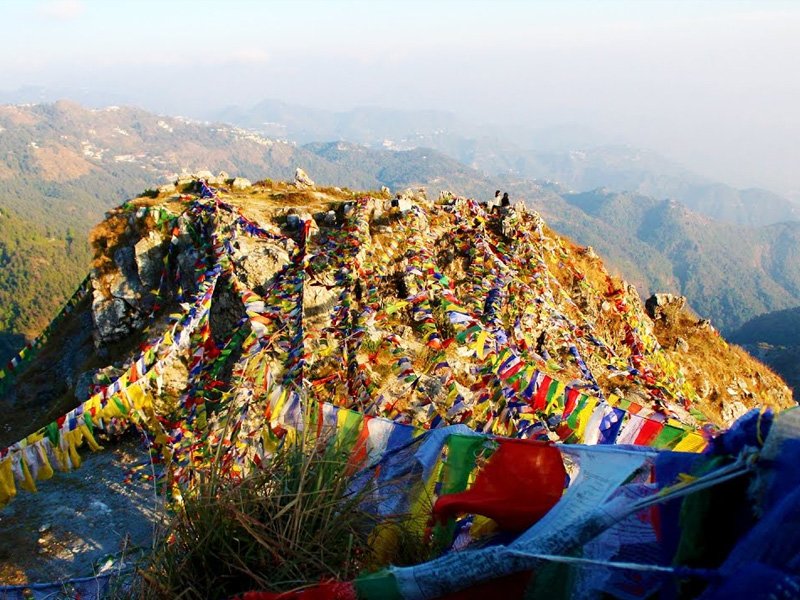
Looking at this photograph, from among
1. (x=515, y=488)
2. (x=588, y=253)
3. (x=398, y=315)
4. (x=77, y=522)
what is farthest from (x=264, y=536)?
(x=588, y=253)

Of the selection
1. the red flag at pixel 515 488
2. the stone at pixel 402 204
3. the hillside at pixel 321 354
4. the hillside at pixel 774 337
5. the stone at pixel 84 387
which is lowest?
the hillside at pixel 774 337

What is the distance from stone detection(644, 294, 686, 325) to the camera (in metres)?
20.5

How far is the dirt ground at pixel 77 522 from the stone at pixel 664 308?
18.2 m

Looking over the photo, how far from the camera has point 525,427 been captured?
7.63 meters

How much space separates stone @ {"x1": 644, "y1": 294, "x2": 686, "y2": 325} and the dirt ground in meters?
18.2

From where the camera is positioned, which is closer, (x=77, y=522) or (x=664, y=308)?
(x=77, y=522)

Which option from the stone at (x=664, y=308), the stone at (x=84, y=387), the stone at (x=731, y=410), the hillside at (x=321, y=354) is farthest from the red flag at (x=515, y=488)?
the stone at (x=664, y=308)

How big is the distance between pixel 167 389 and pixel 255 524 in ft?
33.7

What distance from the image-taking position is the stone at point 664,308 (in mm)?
20547

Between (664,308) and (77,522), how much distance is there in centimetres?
1999

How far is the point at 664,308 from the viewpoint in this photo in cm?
2069

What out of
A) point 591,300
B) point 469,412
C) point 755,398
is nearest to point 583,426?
point 469,412

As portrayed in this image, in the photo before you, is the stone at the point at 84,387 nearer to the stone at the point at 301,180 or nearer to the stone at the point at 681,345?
the stone at the point at 301,180

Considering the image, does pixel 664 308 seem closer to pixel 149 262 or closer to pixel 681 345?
pixel 681 345
